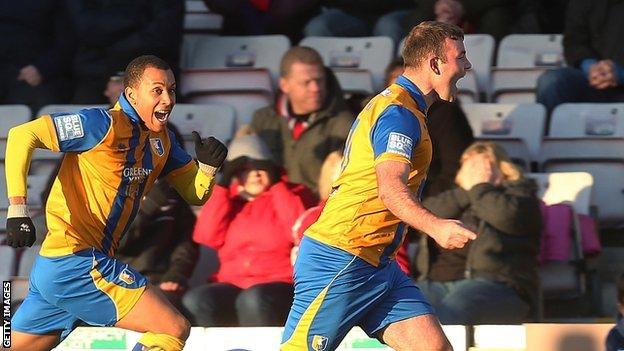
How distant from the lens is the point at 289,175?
916 centimetres

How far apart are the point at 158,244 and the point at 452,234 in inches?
140

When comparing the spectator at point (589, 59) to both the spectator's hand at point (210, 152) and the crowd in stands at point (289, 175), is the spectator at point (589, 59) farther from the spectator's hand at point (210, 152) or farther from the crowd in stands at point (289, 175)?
the spectator's hand at point (210, 152)

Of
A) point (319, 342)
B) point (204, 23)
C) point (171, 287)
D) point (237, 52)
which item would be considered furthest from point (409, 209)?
point (204, 23)

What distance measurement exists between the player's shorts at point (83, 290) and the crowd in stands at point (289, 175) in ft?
6.13

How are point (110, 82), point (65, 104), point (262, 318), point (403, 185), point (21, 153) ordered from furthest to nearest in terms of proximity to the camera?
point (65, 104) → point (110, 82) → point (262, 318) → point (21, 153) → point (403, 185)

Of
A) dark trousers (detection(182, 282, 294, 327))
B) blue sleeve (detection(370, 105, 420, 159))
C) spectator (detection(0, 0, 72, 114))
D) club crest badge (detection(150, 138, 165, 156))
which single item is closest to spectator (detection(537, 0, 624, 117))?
dark trousers (detection(182, 282, 294, 327))

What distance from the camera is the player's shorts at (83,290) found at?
6453mm

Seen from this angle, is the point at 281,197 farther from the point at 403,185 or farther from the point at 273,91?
the point at 403,185

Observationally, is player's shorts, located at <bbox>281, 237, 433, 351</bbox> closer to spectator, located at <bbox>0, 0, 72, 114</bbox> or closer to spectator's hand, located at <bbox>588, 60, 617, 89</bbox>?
spectator's hand, located at <bbox>588, 60, 617, 89</bbox>

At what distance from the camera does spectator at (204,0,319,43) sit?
11219 millimetres

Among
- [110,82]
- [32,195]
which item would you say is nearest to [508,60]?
[110,82]

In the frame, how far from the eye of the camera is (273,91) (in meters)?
10.4

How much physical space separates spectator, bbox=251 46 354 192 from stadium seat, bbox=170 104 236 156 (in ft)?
1.52

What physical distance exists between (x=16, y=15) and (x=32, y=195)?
73.5 inches
